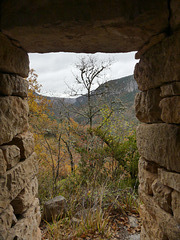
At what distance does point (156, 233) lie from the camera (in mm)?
1630

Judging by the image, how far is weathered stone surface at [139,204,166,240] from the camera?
1.58 meters

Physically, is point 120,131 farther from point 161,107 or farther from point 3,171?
point 3,171

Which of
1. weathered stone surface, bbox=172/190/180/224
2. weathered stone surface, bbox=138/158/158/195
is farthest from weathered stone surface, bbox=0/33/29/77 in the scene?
weathered stone surface, bbox=172/190/180/224

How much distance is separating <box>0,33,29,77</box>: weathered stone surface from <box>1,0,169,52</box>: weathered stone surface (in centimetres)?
9

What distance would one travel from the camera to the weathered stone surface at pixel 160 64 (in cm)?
134

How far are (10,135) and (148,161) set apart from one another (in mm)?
1321

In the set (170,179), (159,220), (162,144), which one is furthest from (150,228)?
(162,144)

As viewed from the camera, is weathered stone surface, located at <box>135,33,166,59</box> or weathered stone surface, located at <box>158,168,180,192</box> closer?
weathered stone surface, located at <box>158,168,180,192</box>

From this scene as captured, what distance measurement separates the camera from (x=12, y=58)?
62.1 inches

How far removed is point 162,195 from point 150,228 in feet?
1.57

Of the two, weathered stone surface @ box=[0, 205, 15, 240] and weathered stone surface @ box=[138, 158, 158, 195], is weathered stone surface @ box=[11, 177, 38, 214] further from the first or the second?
weathered stone surface @ box=[138, 158, 158, 195]

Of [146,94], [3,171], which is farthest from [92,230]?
[146,94]

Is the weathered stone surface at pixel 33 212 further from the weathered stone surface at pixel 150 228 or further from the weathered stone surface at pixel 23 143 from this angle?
the weathered stone surface at pixel 150 228

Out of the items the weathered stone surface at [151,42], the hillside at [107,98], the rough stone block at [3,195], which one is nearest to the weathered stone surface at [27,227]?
the rough stone block at [3,195]
